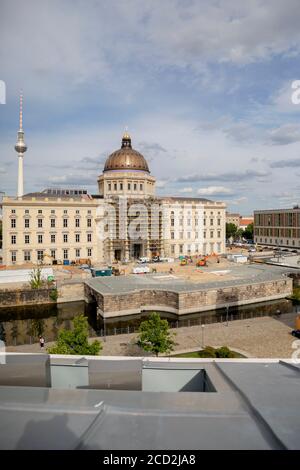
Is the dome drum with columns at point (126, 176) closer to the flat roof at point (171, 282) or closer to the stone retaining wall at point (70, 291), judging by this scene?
the flat roof at point (171, 282)

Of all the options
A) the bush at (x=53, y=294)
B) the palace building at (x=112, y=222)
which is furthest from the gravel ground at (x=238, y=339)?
the palace building at (x=112, y=222)

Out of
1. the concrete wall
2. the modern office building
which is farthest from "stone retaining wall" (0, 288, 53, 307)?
the modern office building

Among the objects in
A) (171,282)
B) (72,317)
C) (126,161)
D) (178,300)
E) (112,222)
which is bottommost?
(72,317)

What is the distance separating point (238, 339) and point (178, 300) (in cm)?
1091

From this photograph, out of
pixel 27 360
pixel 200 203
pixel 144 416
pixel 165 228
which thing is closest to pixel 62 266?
pixel 165 228

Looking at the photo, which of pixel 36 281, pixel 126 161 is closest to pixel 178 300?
pixel 36 281

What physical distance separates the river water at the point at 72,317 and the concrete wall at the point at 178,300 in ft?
2.33

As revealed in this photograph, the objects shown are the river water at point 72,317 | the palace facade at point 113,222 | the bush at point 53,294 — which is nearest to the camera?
the river water at point 72,317

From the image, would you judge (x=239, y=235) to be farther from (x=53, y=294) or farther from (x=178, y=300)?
(x=53, y=294)

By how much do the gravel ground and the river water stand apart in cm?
411

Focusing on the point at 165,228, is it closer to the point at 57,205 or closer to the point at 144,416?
the point at 57,205

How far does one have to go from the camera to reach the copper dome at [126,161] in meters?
74.2

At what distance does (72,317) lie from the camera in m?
37.2

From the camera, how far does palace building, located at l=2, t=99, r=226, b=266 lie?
2322 inches
